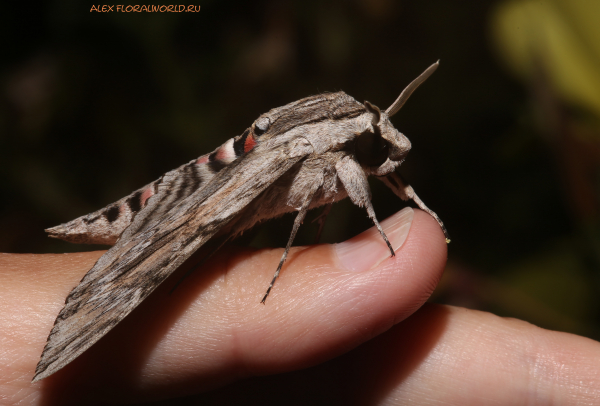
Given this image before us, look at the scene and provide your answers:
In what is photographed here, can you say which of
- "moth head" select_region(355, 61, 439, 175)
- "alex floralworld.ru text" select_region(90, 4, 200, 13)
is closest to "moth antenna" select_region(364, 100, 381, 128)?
"moth head" select_region(355, 61, 439, 175)

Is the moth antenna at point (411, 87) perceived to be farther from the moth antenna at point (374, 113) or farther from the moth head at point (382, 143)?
the moth antenna at point (374, 113)

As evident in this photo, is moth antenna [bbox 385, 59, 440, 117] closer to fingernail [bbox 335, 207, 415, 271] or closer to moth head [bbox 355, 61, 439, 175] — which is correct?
moth head [bbox 355, 61, 439, 175]

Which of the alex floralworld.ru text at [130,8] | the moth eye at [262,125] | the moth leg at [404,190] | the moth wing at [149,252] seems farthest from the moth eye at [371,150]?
the alex floralworld.ru text at [130,8]

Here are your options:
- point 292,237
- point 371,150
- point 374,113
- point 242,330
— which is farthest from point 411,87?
point 242,330

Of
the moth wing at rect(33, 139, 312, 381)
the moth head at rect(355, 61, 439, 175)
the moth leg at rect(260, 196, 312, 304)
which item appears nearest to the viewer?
the moth wing at rect(33, 139, 312, 381)

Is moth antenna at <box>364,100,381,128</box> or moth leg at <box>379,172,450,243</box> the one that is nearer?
moth antenna at <box>364,100,381,128</box>

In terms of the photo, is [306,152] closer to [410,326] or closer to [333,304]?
[333,304]

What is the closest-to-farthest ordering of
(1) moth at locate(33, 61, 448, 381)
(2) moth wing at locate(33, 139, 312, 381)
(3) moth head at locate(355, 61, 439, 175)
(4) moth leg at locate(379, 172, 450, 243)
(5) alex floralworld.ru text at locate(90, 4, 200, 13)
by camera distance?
Answer: (2) moth wing at locate(33, 139, 312, 381), (1) moth at locate(33, 61, 448, 381), (3) moth head at locate(355, 61, 439, 175), (4) moth leg at locate(379, 172, 450, 243), (5) alex floralworld.ru text at locate(90, 4, 200, 13)
